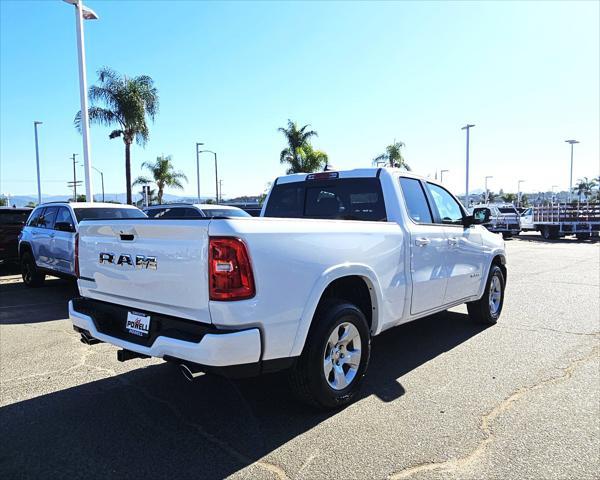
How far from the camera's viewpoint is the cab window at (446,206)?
5.45m

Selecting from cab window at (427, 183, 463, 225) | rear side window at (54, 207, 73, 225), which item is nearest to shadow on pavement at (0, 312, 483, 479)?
cab window at (427, 183, 463, 225)

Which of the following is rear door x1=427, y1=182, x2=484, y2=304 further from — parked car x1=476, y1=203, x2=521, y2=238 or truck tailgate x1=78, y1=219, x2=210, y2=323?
parked car x1=476, y1=203, x2=521, y2=238

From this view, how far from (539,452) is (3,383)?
449 centimetres

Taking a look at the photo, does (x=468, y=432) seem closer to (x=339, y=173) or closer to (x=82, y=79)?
(x=339, y=173)

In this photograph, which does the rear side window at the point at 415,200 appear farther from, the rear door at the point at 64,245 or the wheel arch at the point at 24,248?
the wheel arch at the point at 24,248

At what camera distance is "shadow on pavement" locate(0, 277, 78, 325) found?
7.08 meters

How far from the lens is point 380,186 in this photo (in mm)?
4672

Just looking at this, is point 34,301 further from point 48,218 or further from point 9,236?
point 9,236

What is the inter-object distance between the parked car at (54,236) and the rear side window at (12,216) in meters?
1.88

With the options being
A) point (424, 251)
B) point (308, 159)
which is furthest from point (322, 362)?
point (308, 159)

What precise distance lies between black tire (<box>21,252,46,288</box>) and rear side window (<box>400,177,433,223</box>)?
796 cm

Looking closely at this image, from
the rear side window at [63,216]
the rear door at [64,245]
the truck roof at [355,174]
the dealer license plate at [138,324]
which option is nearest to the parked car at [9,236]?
the rear side window at [63,216]

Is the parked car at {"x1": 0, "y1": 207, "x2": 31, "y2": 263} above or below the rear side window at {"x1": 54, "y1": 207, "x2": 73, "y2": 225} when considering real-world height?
below

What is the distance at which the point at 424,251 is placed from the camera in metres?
4.75
